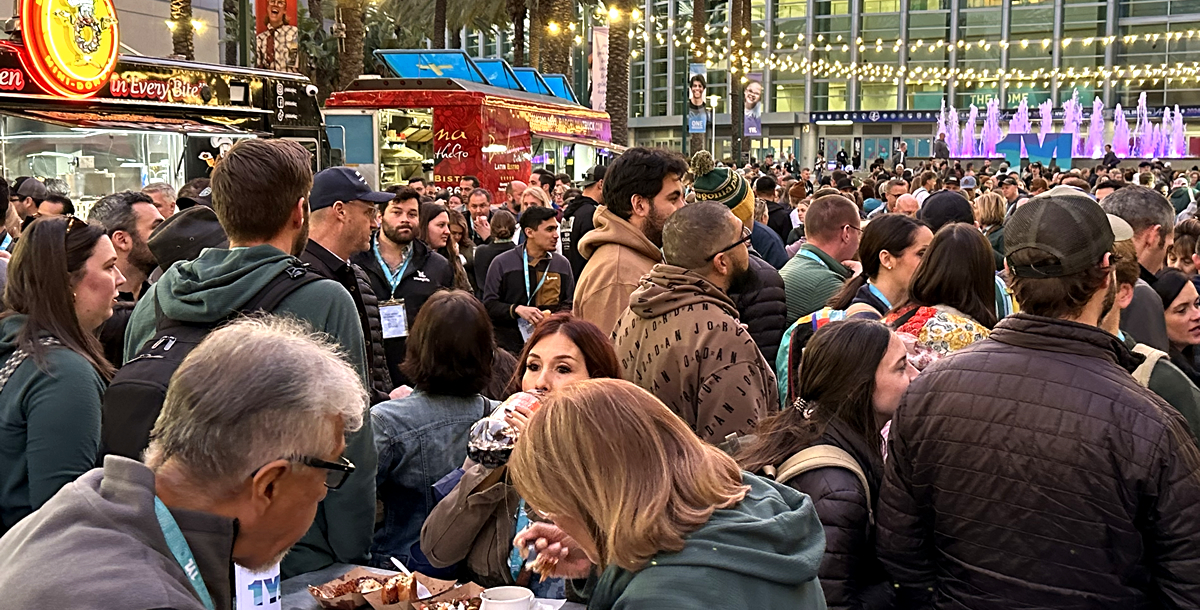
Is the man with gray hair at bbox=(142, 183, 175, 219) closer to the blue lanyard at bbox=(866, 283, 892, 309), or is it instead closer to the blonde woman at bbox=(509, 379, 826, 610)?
the blue lanyard at bbox=(866, 283, 892, 309)

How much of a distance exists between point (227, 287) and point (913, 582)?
222cm

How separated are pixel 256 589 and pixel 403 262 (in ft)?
16.9

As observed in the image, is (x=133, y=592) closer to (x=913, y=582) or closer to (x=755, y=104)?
(x=913, y=582)

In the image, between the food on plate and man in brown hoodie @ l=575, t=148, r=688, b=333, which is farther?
man in brown hoodie @ l=575, t=148, r=688, b=333

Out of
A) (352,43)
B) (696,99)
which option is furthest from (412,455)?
(696,99)

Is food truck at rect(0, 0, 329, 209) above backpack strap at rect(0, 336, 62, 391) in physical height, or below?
above

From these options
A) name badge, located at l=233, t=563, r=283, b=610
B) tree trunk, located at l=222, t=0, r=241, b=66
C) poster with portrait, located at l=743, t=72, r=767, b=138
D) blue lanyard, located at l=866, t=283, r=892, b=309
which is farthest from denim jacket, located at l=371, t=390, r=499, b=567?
tree trunk, located at l=222, t=0, r=241, b=66

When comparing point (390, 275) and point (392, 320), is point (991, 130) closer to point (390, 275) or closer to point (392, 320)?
point (390, 275)

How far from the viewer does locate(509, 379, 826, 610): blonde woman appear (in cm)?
205

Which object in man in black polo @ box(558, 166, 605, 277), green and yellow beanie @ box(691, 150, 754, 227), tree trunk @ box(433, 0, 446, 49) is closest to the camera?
green and yellow beanie @ box(691, 150, 754, 227)

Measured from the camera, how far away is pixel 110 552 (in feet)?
5.91

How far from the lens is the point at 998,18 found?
57.5 meters

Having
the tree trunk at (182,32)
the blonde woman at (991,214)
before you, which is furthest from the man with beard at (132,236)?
the tree trunk at (182,32)

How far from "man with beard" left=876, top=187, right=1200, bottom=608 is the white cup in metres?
1.03
